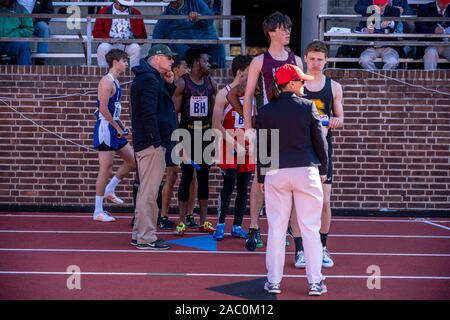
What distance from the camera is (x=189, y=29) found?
44.8ft

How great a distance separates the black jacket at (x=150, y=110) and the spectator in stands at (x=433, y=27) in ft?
18.7

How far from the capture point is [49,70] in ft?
43.7

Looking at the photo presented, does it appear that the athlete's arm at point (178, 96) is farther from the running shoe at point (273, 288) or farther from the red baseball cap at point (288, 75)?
the running shoe at point (273, 288)

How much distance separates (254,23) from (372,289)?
13.3m

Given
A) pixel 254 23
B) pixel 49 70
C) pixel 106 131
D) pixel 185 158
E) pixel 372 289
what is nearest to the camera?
pixel 372 289

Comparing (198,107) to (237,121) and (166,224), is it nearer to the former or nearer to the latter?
(237,121)

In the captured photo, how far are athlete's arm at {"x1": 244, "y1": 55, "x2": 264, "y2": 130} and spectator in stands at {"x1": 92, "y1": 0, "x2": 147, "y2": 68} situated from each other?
5.51m

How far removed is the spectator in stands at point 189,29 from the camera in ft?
44.7

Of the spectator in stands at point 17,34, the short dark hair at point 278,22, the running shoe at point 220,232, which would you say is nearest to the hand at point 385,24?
the running shoe at point 220,232

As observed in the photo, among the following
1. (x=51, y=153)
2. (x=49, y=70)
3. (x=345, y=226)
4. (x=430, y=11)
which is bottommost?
(x=345, y=226)

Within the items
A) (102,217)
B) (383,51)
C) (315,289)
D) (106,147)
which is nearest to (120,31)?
(106,147)

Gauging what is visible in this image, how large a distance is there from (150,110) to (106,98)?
7.64 feet
